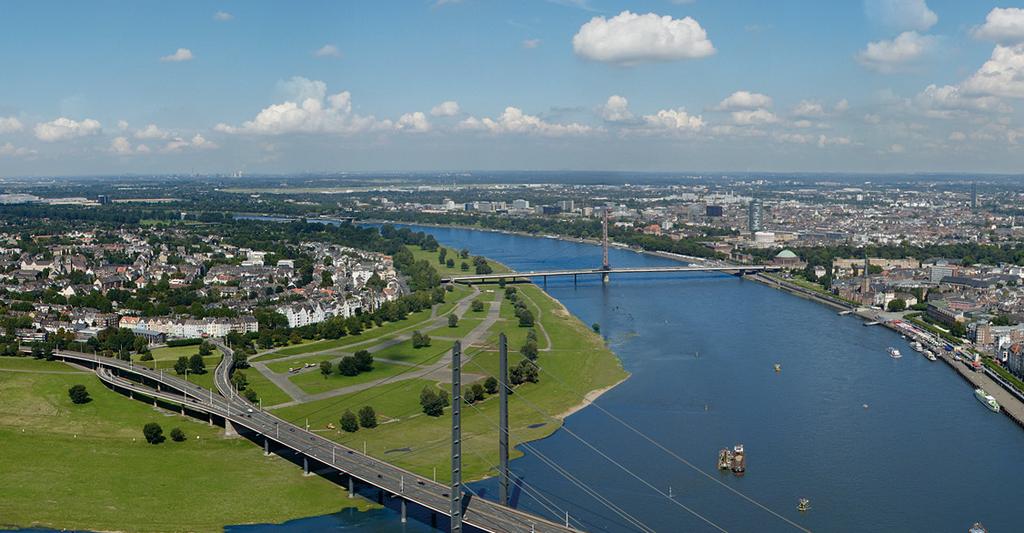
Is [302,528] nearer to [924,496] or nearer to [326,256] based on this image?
[924,496]

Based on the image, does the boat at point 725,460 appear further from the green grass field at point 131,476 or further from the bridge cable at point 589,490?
the green grass field at point 131,476

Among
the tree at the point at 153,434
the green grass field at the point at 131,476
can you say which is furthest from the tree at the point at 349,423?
the tree at the point at 153,434

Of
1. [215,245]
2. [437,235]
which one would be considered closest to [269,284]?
[215,245]

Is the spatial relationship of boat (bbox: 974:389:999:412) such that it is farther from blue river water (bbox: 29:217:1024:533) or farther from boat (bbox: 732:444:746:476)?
boat (bbox: 732:444:746:476)

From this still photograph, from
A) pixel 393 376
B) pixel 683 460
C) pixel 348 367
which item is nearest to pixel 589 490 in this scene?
pixel 683 460

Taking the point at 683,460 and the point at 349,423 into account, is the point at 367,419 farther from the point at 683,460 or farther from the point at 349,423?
the point at 683,460
